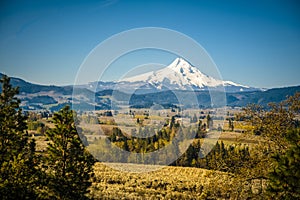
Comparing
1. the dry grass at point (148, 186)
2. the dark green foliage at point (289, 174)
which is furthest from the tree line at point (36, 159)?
the dark green foliage at point (289, 174)

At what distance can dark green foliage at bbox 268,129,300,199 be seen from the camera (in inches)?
509

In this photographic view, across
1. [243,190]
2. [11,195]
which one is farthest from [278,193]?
[11,195]

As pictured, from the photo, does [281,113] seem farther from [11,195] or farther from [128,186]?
[128,186]

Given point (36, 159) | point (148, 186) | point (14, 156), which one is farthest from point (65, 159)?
point (148, 186)

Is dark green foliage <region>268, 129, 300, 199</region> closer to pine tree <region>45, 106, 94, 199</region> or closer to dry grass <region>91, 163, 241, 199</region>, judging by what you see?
dry grass <region>91, 163, 241, 199</region>

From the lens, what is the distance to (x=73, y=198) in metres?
27.8

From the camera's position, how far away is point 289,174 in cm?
1303

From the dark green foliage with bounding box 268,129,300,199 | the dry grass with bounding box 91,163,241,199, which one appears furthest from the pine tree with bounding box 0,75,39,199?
the dark green foliage with bounding box 268,129,300,199

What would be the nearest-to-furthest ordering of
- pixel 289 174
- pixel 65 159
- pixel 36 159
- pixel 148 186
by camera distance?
pixel 289 174, pixel 36 159, pixel 65 159, pixel 148 186

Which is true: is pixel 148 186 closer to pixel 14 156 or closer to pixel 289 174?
pixel 14 156

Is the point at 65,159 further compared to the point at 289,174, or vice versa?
the point at 65,159

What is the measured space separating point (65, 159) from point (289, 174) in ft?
64.5

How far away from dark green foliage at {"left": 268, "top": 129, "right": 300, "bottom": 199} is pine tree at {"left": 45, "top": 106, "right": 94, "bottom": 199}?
18.4 meters

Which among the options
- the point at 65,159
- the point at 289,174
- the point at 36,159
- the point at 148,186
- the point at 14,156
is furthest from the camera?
the point at 148,186
